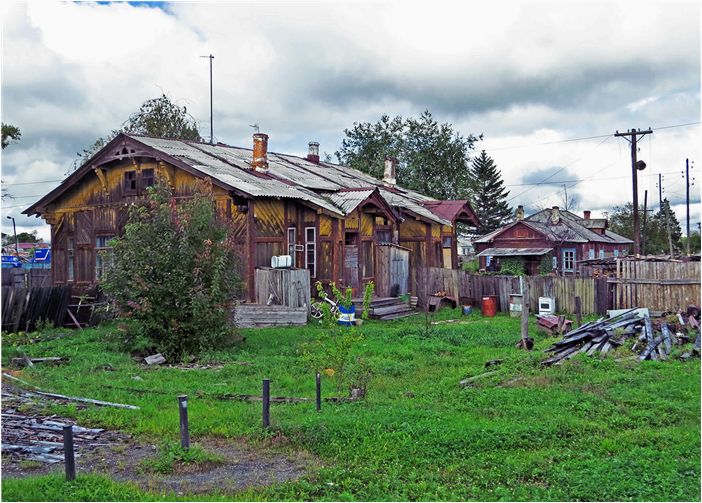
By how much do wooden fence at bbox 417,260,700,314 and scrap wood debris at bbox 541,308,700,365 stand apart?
233 inches

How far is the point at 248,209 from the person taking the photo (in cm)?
2317

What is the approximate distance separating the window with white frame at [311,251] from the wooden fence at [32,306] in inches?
327

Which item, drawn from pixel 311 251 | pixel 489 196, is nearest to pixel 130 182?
pixel 311 251

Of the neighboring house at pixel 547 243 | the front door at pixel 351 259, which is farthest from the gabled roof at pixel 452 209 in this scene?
the neighboring house at pixel 547 243

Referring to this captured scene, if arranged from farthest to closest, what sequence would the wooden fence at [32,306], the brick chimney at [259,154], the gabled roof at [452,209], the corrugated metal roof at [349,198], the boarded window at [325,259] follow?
the gabled roof at [452,209], the brick chimney at [259,154], the corrugated metal roof at [349,198], the boarded window at [325,259], the wooden fence at [32,306]

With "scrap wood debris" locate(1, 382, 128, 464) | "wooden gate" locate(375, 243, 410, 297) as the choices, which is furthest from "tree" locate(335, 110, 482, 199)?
"scrap wood debris" locate(1, 382, 128, 464)

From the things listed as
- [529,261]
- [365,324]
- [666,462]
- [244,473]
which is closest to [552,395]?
[666,462]

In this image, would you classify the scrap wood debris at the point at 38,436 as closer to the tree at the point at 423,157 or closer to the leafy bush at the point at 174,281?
the leafy bush at the point at 174,281

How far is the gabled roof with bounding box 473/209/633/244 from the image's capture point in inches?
1957

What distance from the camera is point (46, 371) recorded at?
566 inches

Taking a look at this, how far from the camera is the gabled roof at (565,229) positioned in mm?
49719

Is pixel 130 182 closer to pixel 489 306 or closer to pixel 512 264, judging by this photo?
pixel 489 306

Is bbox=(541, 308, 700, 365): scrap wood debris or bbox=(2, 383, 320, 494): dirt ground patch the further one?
bbox=(541, 308, 700, 365): scrap wood debris

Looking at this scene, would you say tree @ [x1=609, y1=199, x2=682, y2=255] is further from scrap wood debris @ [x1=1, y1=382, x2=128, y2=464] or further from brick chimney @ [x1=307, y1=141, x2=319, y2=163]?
scrap wood debris @ [x1=1, y1=382, x2=128, y2=464]
